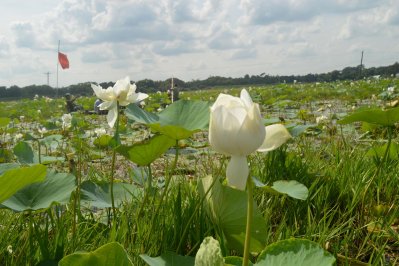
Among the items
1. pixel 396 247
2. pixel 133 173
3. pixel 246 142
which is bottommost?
pixel 396 247

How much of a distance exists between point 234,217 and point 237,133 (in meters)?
0.52

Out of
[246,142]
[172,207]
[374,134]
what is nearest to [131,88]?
[172,207]

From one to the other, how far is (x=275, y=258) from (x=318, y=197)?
0.82m

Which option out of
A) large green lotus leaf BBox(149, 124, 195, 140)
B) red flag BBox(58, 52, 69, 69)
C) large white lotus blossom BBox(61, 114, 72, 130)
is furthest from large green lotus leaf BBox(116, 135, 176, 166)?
red flag BBox(58, 52, 69, 69)

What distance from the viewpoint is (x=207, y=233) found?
1.11 m

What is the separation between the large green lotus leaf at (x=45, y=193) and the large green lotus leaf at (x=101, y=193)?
187 mm

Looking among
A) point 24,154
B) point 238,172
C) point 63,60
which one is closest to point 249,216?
point 238,172

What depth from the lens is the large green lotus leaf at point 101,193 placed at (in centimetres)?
123

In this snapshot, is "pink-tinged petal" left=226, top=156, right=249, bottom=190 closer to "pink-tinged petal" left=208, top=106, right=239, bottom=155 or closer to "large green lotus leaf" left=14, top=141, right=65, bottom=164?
"pink-tinged petal" left=208, top=106, right=239, bottom=155

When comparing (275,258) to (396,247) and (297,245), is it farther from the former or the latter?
(396,247)

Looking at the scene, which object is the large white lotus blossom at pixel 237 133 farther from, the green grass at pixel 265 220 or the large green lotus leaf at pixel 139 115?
the large green lotus leaf at pixel 139 115

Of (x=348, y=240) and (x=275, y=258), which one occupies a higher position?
(x=275, y=258)

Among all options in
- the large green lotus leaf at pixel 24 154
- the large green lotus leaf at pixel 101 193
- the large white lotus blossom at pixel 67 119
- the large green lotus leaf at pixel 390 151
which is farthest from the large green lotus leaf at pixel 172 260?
the large white lotus blossom at pixel 67 119

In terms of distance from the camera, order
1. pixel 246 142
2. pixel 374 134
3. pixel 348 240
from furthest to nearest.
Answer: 1. pixel 374 134
2. pixel 348 240
3. pixel 246 142
